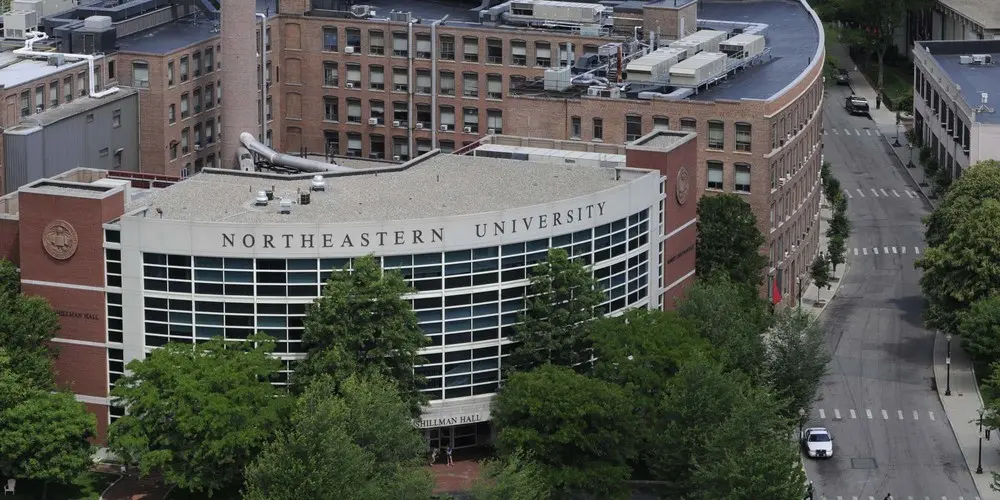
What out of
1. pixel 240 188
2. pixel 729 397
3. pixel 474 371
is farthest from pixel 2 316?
pixel 729 397

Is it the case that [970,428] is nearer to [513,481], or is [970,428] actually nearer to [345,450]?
[513,481]

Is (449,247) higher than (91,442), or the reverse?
(449,247)

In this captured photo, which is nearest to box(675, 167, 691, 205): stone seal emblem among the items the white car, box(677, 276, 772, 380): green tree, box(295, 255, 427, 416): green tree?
box(677, 276, 772, 380): green tree

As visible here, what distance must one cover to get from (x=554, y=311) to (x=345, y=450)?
2367 cm

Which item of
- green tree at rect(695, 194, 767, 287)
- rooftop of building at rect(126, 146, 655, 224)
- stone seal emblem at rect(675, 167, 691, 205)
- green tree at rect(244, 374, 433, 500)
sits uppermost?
rooftop of building at rect(126, 146, 655, 224)

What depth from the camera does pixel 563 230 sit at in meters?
176

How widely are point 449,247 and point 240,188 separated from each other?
17.0 meters

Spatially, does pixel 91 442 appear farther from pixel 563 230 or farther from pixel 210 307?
Answer: pixel 563 230

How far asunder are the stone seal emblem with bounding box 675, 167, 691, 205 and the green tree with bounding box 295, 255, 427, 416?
27.3 metres

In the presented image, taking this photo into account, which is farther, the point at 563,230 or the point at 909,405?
the point at 909,405

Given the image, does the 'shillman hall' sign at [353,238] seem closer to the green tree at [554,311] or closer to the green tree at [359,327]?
the green tree at [359,327]

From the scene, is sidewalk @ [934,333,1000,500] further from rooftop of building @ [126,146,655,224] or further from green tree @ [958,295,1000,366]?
rooftop of building @ [126,146,655,224]

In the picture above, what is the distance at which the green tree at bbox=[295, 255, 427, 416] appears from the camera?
166875mm

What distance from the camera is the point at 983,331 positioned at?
7677 inches
